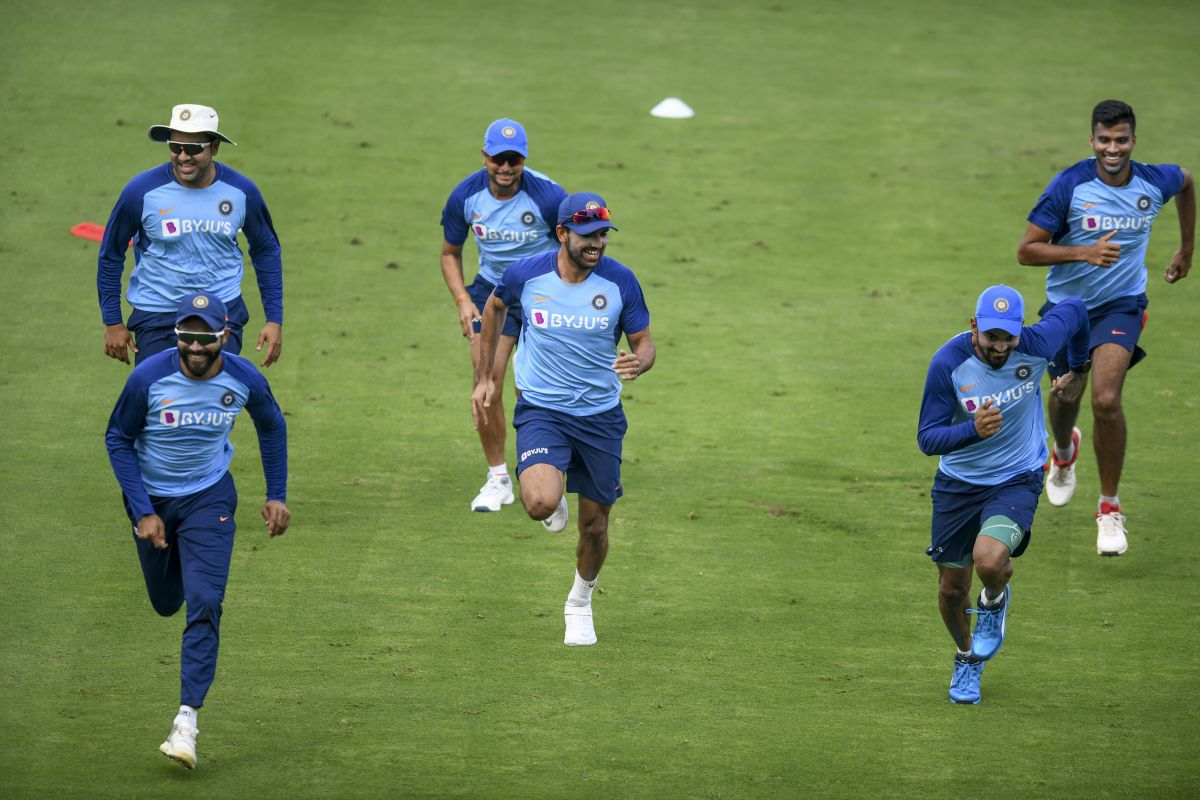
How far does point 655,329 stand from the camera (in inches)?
614

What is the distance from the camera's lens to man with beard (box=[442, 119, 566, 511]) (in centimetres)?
1148

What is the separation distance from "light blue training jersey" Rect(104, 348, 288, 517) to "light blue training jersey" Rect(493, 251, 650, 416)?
72.4 inches

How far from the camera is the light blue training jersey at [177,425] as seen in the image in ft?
26.2

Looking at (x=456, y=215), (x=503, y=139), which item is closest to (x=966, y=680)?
(x=503, y=139)

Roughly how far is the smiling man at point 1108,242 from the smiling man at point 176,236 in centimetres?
525

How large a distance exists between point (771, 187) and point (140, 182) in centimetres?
1001

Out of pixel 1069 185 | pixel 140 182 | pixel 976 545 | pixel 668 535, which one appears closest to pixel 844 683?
pixel 976 545

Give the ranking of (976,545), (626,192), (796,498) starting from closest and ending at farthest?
(976,545), (796,498), (626,192)

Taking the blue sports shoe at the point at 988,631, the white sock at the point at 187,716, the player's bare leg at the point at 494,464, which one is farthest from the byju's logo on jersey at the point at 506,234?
the white sock at the point at 187,716

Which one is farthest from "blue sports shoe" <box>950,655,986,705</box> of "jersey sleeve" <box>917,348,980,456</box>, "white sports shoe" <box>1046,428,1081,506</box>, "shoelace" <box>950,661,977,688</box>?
"white sports shoe" <box>1046,428,1081,506</box>

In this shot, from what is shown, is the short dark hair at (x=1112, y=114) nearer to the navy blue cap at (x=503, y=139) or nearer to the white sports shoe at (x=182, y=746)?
the navy blue cap at (x=503, y=139)

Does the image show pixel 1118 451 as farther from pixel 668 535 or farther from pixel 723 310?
pixel 723 310

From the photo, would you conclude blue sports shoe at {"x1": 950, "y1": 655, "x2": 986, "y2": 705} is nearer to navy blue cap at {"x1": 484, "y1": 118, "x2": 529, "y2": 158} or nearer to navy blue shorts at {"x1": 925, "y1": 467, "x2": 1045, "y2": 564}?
navy blue shorts at {"x1": 925, "y1": 467, "x2": 1045, "y2": 564}

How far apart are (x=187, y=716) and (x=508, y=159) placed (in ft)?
16.7
